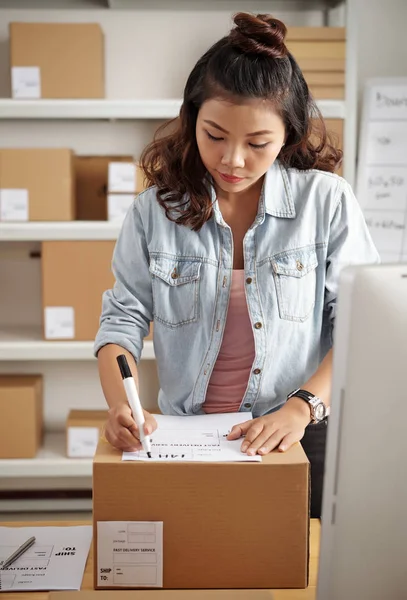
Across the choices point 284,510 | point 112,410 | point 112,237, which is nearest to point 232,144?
point 112,410

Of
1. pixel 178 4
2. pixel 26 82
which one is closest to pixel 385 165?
pixel 178 4

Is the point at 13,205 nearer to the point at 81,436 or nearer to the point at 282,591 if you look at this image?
the point at 81,436

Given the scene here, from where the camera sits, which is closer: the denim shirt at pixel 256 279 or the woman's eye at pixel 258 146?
the woman's eye at pixel 258 146

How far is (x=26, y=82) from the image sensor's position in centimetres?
246

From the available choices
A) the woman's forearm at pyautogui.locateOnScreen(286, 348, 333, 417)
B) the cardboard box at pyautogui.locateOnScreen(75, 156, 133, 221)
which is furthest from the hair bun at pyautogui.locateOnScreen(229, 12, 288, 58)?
the cardboard box at pyautogui.locateOnScreen(75, 156, 133, 221)

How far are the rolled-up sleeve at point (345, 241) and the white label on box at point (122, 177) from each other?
4.35 feet

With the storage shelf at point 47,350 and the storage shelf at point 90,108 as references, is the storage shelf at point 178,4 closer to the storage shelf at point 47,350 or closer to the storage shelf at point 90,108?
the storage shelf at point 90,108

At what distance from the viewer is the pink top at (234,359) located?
4.17 ft

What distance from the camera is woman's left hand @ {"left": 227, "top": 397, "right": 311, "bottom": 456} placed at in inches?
36.2

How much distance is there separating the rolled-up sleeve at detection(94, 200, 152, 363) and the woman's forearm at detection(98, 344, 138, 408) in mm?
49

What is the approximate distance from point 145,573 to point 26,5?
2407 millimetres

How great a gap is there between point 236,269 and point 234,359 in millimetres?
166

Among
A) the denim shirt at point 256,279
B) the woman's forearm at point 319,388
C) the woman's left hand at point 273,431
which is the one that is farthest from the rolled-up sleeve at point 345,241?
the woman's left hand at point 273,431

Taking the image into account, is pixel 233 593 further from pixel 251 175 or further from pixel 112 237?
pixel 112 237
